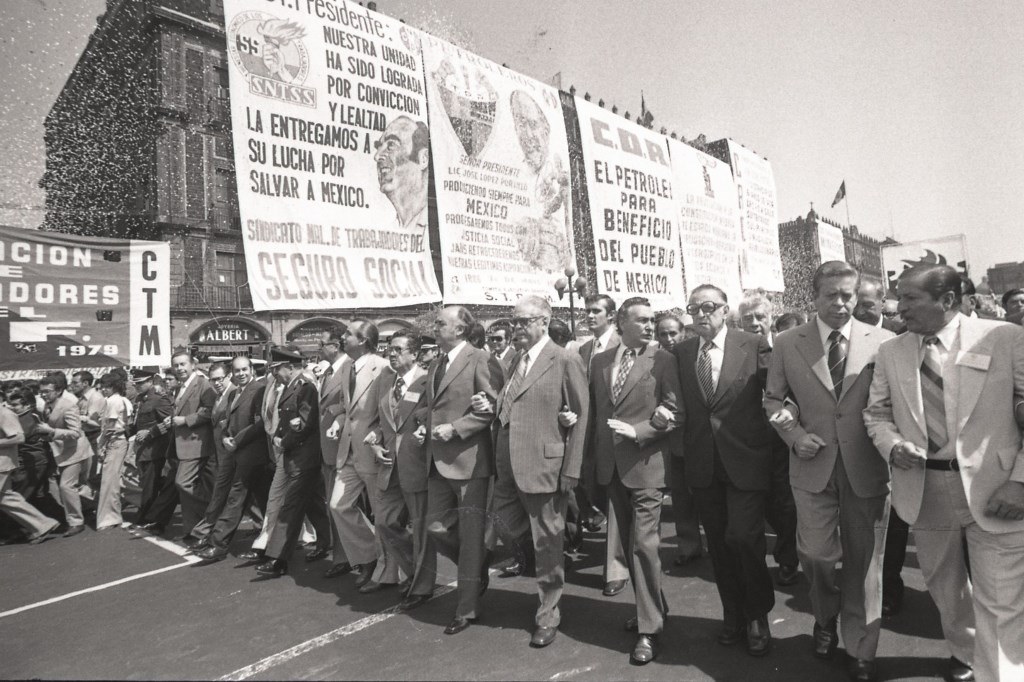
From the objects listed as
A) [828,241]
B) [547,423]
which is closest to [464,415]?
[547,423]

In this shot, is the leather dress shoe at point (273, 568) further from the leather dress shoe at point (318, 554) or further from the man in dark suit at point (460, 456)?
the man in dark suit at point (460, 456)

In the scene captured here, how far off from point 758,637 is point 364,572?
2843mm

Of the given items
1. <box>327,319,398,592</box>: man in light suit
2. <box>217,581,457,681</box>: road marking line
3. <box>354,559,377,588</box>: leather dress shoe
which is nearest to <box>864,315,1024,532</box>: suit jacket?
<box>217,581,457,681</box>: road marking line

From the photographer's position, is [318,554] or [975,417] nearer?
[975,417]

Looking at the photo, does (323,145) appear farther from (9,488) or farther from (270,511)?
(9,488)

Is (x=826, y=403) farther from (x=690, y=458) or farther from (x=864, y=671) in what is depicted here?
(x=864, y=671)

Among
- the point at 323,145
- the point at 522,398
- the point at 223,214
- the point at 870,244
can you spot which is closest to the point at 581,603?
the point at 522,398

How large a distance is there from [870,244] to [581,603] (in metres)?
99.3

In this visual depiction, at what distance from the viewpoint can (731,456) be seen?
3152mm

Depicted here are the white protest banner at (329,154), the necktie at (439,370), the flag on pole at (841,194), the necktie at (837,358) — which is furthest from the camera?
the flag on pole at (841,194)

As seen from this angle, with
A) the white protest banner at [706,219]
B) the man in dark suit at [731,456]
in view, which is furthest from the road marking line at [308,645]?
the white protest banner at [706,219]

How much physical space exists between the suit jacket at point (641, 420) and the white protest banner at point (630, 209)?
6.41m

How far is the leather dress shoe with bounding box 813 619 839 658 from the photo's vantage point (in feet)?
9.80

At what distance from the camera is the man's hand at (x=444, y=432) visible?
3.69 metres
